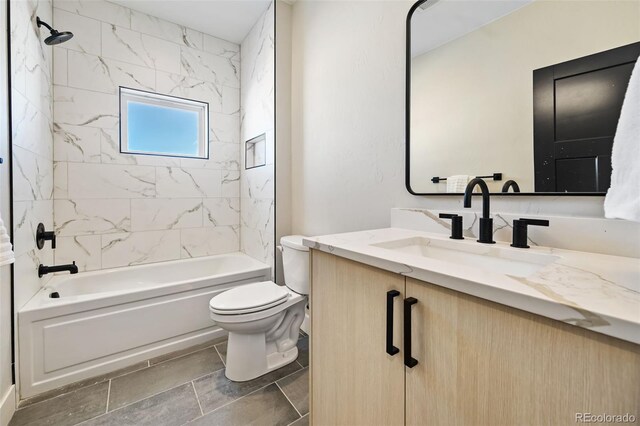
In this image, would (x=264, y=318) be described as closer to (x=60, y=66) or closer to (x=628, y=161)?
(x=628, y=161)

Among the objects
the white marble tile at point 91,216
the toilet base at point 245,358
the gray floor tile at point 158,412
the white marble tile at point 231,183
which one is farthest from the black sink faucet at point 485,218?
the white marble tile at point 91,216

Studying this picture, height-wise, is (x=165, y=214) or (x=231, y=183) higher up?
(x=231, y=183)

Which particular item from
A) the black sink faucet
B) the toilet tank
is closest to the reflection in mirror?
the black sink faucet

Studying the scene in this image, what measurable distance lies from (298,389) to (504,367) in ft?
4.26

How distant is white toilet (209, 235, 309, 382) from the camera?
1511 mm

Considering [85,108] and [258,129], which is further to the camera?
[258,129]

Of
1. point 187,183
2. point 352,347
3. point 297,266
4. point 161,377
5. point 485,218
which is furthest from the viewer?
point 187,183

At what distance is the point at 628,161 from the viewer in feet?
1.59

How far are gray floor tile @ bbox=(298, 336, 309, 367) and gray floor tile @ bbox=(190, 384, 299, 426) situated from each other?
0.31 m

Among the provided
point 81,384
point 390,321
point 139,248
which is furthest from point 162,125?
point 390,321

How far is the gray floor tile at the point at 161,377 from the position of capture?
1448mm

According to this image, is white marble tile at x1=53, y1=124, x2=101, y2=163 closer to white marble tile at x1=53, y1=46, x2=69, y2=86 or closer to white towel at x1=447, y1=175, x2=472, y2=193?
white marble tile at x1=53, y1=46, x2=69, y2=86

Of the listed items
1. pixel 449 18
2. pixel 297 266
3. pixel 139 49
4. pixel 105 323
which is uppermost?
pixel 139 49

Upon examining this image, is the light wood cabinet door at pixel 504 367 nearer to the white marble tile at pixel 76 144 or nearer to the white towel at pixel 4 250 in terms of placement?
the white towel at pixel 4 250
